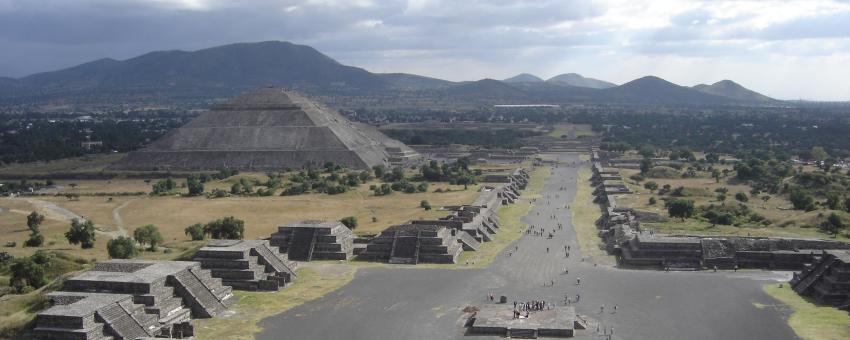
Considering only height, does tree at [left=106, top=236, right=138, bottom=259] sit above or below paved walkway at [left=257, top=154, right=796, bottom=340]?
above

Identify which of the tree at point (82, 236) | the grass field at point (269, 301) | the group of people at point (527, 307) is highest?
the tree at point (82, 236)

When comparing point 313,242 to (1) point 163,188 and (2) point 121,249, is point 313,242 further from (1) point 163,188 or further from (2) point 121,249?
(1) point 163,188

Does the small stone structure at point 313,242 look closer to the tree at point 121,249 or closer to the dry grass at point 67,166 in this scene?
the tree at point 121,249

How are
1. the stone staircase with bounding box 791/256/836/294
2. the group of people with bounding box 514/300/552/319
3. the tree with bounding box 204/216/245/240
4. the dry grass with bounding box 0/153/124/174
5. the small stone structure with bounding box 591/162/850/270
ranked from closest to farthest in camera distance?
the group of people with bounding box 514/300/552/319 → the stone staircase with bounding box 791/256/836/294 → the small stone structure with bounding box 591/162/850/270 → the tree with bounding box 204/216/245/240 → the dry grass with bounding box 0/153/124/174

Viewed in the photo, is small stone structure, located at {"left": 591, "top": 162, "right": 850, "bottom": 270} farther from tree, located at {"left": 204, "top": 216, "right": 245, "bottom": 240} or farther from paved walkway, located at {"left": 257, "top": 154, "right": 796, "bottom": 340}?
tree, located at {"left": 204, "top": 216, "right": 245, "bottom": 240}

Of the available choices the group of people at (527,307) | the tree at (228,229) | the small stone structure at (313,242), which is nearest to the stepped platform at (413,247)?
the small stone structure at (313,242)

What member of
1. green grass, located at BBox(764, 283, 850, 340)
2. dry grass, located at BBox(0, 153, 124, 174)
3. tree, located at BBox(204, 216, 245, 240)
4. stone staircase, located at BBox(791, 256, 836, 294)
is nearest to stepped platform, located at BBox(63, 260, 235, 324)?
tree, located at BBox(204, 216, 245, 240)

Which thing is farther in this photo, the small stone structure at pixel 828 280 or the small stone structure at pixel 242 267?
the small stone structure at pixel 242 267
